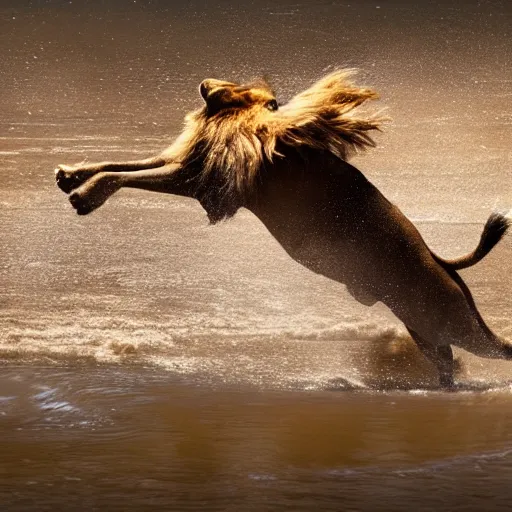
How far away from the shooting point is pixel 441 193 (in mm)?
8148

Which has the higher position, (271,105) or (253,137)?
(271,105)

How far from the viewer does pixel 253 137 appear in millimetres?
5016

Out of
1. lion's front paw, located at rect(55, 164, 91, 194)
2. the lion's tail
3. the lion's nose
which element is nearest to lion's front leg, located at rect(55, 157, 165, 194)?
lion's front paw, located at rect(55, 164, 91, 194)

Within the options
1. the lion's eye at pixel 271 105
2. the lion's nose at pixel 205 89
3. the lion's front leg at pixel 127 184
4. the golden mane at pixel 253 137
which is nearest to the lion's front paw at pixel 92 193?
the lion's front leg at pixel 127 184

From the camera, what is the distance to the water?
14.5 ft

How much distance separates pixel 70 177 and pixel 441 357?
4.98ft

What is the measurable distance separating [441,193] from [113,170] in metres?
3.42

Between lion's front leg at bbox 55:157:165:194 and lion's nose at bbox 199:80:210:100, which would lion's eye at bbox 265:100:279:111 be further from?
lion's front leg at bbox 55:157:165:194

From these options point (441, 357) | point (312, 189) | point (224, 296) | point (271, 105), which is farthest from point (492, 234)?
point (224, 296)

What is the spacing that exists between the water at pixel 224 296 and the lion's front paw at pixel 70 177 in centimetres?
75

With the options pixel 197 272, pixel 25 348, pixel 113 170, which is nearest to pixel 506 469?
pixel 113 170

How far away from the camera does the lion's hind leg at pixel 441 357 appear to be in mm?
5359

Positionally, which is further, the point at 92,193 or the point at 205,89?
the point at 205,89

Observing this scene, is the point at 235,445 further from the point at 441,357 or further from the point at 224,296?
the point at 224,296
